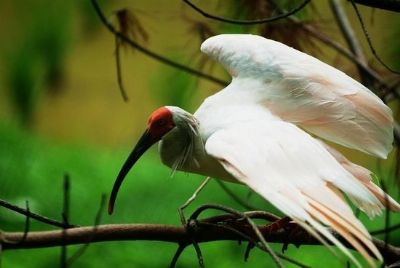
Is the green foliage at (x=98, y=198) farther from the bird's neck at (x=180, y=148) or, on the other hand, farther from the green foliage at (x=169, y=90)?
the bird's neck at (x=180, y=148)

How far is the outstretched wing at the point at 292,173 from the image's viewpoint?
708 millimetres

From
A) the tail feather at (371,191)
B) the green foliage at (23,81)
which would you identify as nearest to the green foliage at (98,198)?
the green foliage at (23,81)

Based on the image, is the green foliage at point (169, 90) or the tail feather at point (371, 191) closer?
the tail feather at point (371, 191)

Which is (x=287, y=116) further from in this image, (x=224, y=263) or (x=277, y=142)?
(x=224, y=263)

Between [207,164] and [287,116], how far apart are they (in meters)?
0.11

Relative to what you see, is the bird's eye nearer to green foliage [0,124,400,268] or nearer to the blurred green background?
the blurred green background

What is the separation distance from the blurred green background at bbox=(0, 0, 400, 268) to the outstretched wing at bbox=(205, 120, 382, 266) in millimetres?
944

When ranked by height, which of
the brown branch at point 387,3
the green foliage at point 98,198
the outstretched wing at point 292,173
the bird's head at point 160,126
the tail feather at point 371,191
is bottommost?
the green foliage at point 98,198

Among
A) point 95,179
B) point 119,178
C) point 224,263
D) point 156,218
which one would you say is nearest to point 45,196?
point 95,179

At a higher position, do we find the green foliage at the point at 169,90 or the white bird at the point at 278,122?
the white bird at the point at 278,122

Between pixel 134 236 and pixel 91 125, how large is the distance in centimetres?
232

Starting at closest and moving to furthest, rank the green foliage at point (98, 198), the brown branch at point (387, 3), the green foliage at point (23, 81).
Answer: the brown branch at point (387, 3)
the green foliage at point (98, 198)
the green foliage at point (23, 81)

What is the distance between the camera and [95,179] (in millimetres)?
2498

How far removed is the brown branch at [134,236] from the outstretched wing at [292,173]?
0.19 feet
